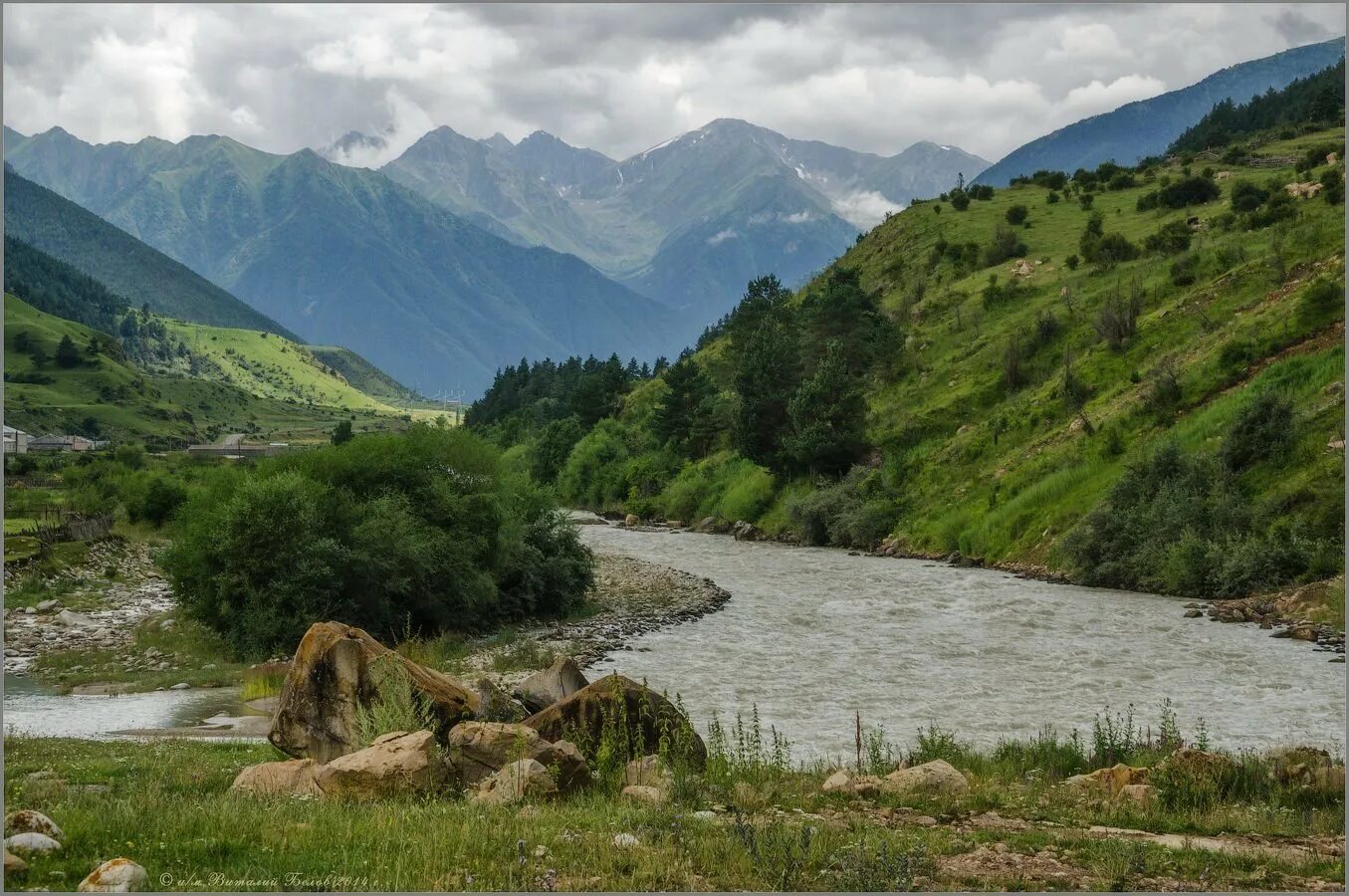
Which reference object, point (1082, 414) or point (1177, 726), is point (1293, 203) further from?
point (1177, 726)

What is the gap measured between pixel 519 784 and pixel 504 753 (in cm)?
170

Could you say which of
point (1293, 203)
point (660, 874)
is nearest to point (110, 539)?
point (660, 874)

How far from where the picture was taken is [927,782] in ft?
54.5

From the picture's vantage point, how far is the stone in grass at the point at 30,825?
1128 centimetres

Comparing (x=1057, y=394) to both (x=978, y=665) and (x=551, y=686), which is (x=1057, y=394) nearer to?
(x=978, y=665)

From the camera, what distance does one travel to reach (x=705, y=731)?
1006 inches

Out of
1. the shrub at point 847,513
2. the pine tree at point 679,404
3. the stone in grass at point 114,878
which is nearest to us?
the stone in grass at point 114,878

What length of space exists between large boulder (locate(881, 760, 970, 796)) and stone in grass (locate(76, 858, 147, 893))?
10067 mm

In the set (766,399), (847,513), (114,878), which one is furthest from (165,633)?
(766,399)

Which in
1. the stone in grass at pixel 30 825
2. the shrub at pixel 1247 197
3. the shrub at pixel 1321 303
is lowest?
the stone in grass at pixel 30 825

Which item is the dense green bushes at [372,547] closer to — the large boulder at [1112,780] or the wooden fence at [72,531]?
the wooden fence at [72,531]

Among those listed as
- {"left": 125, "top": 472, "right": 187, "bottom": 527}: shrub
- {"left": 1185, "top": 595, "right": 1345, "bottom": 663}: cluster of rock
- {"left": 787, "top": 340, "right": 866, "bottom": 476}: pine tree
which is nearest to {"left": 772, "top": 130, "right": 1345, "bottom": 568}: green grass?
{"left": 787, "top": 340, "right": 866, "bottom": 476}: pine tree

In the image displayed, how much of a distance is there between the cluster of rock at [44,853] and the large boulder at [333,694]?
306 inches

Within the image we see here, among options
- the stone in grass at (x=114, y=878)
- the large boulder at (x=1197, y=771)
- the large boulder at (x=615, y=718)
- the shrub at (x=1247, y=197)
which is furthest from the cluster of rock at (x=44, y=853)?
the shrub at (x=1247, y=197)
